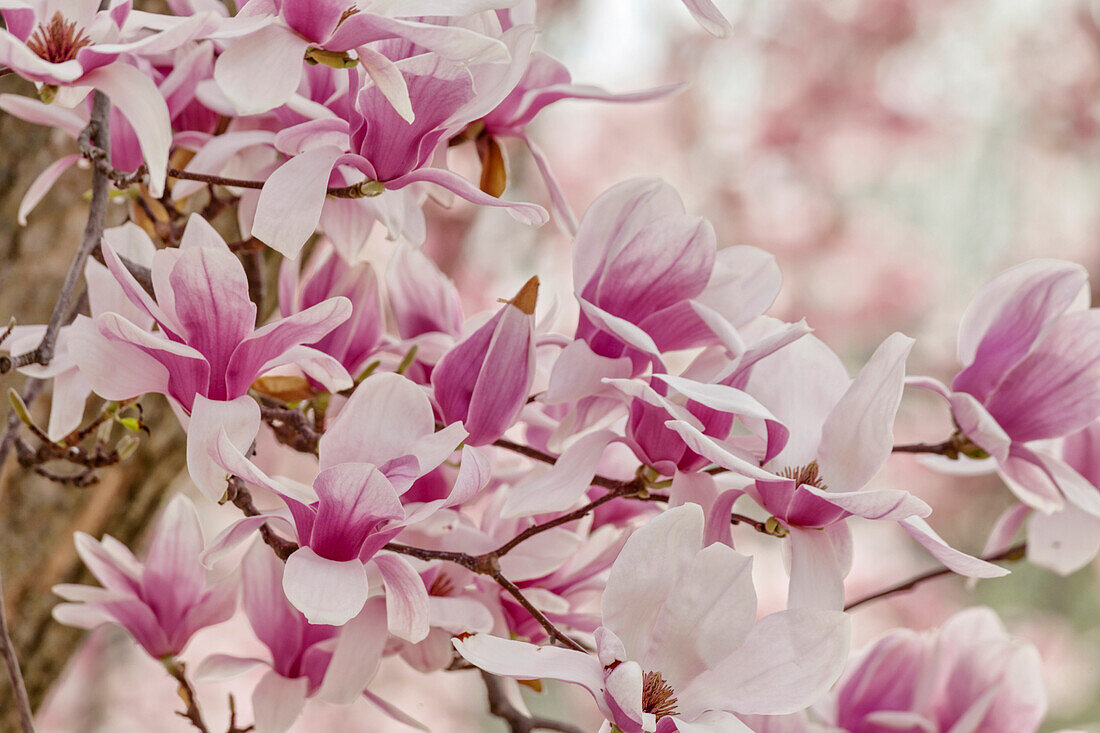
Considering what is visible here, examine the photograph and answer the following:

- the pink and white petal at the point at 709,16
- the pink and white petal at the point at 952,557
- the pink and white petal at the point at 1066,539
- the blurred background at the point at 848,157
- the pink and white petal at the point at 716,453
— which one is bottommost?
the blurred background at the point at 848,157

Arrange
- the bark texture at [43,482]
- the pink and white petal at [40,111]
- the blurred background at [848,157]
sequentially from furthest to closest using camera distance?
the blurred background at [848,157] → the bark texture at [43,482] → the pink and white petal at [40,111]

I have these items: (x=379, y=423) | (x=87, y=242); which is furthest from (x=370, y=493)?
(x=87, y=242)

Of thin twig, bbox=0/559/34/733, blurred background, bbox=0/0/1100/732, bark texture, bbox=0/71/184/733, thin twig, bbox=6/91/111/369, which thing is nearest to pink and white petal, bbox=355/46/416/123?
thin twig, bbox=6/91/111/369

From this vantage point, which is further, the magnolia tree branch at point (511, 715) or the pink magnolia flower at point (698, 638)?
the magnolia tree branch at point (511, 715)

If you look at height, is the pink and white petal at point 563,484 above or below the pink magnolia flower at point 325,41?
below

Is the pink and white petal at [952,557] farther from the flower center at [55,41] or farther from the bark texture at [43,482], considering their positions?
the bark texture at [43,482]

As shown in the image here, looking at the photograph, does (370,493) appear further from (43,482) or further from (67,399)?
(43,482)

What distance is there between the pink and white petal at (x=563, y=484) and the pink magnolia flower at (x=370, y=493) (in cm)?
3

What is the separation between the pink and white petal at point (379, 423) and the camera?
0.26 metres

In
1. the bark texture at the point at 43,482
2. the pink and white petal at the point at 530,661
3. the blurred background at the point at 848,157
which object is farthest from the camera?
the blurred background at the point at 848,157

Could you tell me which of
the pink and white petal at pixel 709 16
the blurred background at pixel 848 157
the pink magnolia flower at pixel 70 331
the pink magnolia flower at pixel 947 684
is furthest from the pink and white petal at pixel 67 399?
the blurred background at pixel 848 157

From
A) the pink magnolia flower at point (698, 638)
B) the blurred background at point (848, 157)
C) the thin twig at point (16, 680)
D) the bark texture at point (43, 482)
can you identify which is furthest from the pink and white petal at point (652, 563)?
the blurred background at point (848, 157)

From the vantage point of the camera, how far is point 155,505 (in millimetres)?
638

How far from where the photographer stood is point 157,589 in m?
0.37
